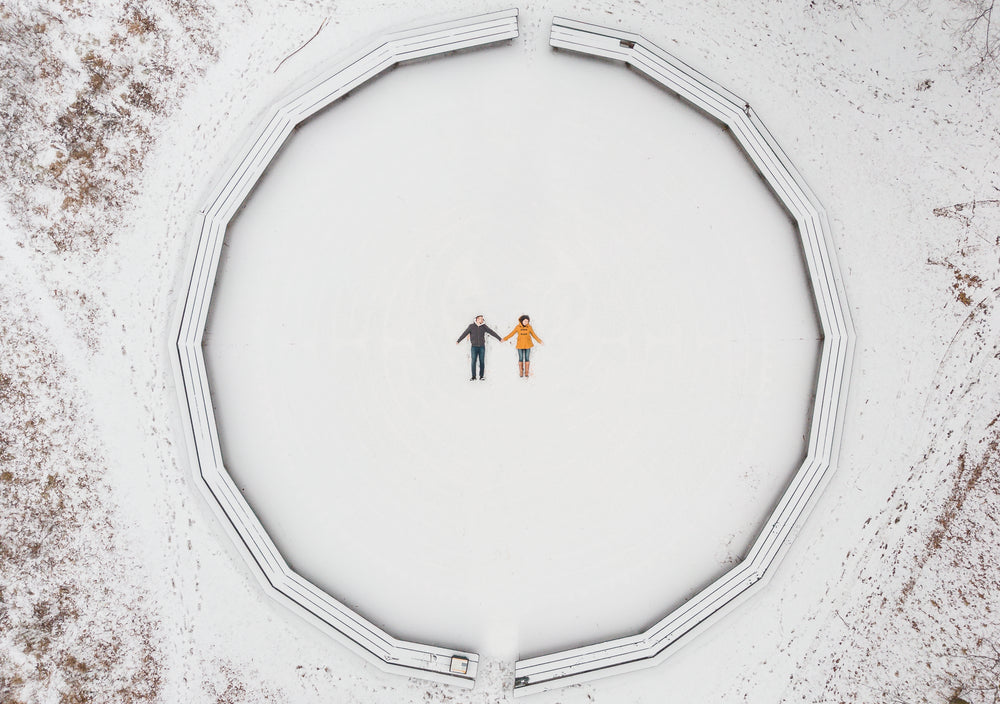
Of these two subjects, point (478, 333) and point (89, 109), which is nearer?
point (478, 333)

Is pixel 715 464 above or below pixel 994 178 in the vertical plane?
below

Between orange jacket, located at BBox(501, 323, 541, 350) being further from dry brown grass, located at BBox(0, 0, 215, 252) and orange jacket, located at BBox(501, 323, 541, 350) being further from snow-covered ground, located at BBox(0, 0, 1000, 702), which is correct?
dry brown grass, located at BBox(0, 0, 215, 252)

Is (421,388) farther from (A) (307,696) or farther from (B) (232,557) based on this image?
(A) (307,696)

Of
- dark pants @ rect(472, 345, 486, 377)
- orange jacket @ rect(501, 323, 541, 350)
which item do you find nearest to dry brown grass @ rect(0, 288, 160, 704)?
dark pants @ rect(472, 345, 486, 377)

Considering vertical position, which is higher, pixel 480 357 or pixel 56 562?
pixel 480 357

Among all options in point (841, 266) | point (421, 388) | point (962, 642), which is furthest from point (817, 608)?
point (421, 388)

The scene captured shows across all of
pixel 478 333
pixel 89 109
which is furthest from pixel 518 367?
pixel 89 109

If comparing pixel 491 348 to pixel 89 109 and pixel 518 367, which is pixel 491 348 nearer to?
pixel 518 367
